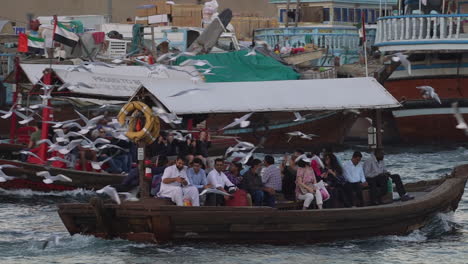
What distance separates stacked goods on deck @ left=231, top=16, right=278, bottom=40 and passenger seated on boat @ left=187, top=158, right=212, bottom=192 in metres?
33.8

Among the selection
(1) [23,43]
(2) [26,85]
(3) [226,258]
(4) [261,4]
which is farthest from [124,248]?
(4) [261,4]

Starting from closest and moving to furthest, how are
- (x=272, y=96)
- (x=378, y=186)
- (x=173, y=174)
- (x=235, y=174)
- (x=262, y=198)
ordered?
(x=173, y=174), (x=262, y=198), (x=235, y=174), (x=272, y=96), (x=378, y=186)

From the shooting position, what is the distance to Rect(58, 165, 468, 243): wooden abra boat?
1844 cm

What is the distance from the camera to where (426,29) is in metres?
37.7

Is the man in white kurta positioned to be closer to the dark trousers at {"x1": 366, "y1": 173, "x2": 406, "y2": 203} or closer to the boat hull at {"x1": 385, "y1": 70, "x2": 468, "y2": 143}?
the dark trousers at {"x1": 366, "y1": 173, "x2": 406, "y2": 203}

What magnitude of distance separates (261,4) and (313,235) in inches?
1830

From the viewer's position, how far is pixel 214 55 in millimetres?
37094

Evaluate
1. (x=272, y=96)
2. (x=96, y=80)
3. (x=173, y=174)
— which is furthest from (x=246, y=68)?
(x=173, y=174)

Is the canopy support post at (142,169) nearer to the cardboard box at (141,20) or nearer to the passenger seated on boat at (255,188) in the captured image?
the passenger seated on boat at (255,188)

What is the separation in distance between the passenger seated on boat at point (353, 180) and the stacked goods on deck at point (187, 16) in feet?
93.0

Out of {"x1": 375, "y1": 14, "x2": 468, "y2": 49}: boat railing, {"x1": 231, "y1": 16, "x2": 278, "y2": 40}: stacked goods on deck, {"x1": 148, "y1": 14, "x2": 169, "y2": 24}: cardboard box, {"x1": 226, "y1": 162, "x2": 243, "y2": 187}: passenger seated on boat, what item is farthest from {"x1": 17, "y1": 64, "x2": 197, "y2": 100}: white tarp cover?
{"x1": 231, "y1": 16, "x2": 278, "y2": 40}: stacked goods on deck

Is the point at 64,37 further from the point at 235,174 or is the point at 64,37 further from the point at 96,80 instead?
the point at 235,174

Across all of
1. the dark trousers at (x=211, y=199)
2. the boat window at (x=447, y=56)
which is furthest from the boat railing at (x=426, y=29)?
the dark trousers at (x=211, y=199)

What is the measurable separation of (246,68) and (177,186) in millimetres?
19089
